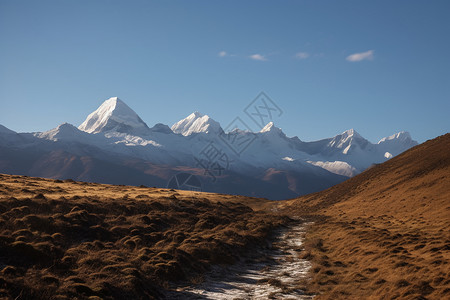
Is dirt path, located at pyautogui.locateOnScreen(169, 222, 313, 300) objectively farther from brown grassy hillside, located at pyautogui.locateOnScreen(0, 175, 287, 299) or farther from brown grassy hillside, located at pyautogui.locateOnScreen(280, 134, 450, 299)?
brown grassy hillside, located at pyautogui.locateOnScreen(280, 134, 450, 299)

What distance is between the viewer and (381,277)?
20938 mm

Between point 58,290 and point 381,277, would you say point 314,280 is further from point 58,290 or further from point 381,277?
point 58,290

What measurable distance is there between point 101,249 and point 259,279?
11.6 m

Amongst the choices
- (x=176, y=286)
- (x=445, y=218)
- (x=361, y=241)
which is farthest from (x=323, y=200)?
(x=176, y=286)

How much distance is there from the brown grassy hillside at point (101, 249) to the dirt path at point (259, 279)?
4.27 feet

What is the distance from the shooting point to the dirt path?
18656 millimetres

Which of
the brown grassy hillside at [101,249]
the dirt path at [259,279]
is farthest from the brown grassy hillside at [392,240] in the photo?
the brown grassy hillside at [101,249]

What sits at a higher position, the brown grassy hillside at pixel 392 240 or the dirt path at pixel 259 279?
the brown grassy hillside at pixel 392 240

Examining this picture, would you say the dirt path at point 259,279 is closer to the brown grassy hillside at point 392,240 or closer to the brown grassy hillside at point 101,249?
the brown grassy hillside at point 101,249

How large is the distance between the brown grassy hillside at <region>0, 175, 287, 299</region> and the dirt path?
130cm

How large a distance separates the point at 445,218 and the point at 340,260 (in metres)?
22.4

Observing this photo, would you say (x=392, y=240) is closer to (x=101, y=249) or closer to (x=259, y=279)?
(x=259, y=279)

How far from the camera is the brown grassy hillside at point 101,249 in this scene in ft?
51.8

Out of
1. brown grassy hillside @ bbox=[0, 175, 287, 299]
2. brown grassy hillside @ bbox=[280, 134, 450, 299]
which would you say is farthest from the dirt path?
brown grassy hillside @ bbox=[280, 134, 450, 299]
